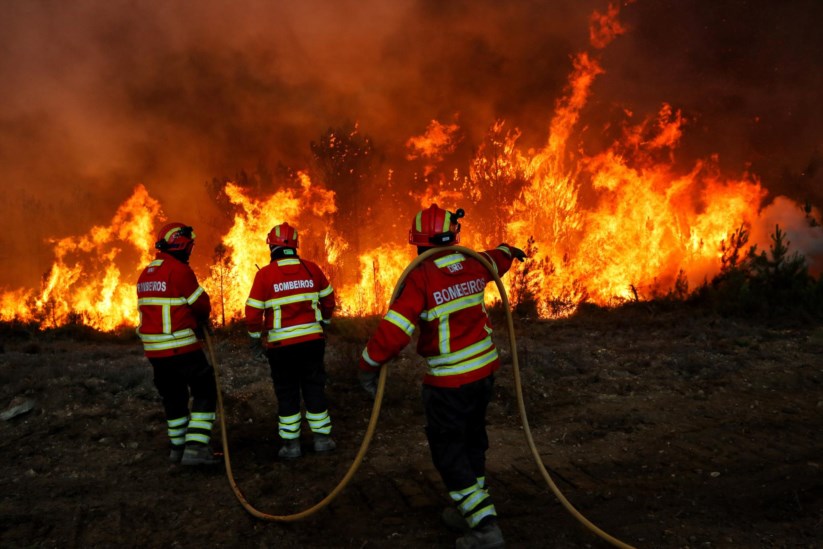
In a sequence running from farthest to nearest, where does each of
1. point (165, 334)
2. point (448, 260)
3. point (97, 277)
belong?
point (97, 277), point (165, 334), point (448, 260)

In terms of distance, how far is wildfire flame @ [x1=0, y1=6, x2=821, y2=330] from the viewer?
18.0m

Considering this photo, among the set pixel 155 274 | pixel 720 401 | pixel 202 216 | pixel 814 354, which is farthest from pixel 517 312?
pixel 202 216

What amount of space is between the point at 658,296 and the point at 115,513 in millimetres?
15072

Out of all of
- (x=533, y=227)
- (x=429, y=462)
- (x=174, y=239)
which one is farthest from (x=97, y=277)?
(x=429, y=462)

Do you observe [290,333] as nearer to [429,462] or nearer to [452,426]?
[429,462]

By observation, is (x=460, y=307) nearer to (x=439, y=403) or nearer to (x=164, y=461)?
(x=439, y=403)

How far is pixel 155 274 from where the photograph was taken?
15.3ft

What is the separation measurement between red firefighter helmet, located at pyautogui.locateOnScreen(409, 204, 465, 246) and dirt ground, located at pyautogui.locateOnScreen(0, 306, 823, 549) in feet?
6.54

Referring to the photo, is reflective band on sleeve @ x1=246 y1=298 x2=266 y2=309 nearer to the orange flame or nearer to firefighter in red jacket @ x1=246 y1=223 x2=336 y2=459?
firefighter in red jacket @ x1=246 y1=223 x2=336 y2=459

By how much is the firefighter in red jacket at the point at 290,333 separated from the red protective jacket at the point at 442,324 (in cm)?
187

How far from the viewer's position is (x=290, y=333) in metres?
4.88

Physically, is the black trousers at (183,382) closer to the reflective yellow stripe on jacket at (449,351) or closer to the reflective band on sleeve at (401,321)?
the reflective band on sleeve at (401,321)

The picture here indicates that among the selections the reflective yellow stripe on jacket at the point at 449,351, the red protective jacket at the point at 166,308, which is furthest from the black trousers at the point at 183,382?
the reflective yellow stripe on jacket at the point at 449,351

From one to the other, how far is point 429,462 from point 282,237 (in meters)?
2.58
